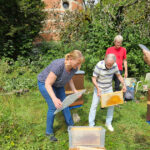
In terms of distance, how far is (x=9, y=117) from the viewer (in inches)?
115

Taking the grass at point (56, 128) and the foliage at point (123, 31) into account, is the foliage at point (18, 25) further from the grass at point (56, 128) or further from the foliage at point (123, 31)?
the grass at point (56, 128)

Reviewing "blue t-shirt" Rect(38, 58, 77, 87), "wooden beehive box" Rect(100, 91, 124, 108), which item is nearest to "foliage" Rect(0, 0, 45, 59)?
"blue t-shirt" Rect(38, 58, 77, 87)

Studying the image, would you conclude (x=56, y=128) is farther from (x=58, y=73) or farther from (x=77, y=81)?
(x=58, y=73)

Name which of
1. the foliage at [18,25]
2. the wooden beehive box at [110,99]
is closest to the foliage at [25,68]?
the foliage at [18,25]

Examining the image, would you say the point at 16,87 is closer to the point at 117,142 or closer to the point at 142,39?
the point at 117,142

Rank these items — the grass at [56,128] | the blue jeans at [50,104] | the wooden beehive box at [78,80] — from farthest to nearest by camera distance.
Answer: the wooden beehive box at [78,80]
the grass at [56,128]
the blue jeans at [50,104]

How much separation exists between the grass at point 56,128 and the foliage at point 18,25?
425cm

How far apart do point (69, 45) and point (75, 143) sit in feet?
20.3

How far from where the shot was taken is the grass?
8.86ft

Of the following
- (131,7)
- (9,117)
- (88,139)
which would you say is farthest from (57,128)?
(131,7)

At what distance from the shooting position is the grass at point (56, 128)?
106 inches

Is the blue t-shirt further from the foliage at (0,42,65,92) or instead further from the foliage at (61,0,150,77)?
the foliage at (61,0,150,77)

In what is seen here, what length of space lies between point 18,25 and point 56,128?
20.0 ft

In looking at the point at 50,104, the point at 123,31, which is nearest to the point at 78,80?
the point at 50,104
